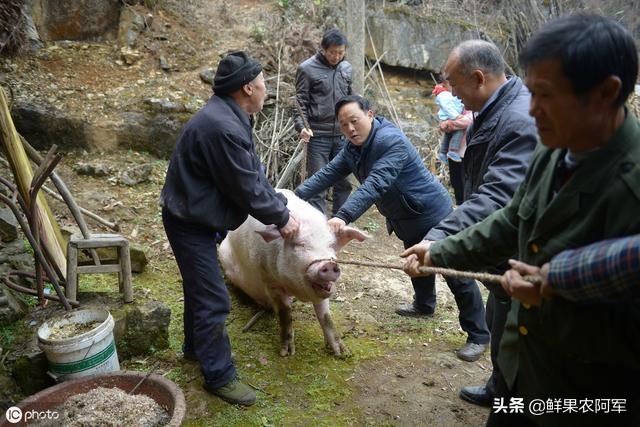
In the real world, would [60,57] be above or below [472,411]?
above

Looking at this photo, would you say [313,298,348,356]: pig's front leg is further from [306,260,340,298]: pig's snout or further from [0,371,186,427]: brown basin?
[0,371,186,427]: brown basin

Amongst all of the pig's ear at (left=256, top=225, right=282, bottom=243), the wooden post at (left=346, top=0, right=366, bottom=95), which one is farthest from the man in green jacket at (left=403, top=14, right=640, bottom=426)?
the wooden post at (left=346, top=0, right=366, bottom=95)

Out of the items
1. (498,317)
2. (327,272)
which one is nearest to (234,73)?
(327,272)

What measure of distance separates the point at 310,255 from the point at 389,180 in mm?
897

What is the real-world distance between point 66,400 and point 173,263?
118 inches

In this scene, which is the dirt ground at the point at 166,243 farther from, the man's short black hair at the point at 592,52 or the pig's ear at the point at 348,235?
the man's short black hair at the point at 592,52

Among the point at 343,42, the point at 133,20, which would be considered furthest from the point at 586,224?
the point at 133,20

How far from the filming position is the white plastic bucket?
10.5 feet

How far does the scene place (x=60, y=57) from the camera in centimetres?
883

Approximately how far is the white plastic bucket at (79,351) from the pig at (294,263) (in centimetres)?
132

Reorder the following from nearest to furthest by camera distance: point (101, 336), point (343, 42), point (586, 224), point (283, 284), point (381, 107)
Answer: point (586, 224) < point (101, 336) < point (283, 284) < point (343, 42) < point (381, 107)

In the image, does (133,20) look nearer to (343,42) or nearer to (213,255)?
(343,42)

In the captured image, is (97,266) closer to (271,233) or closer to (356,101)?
(271,233)

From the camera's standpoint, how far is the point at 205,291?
349 centimetres
